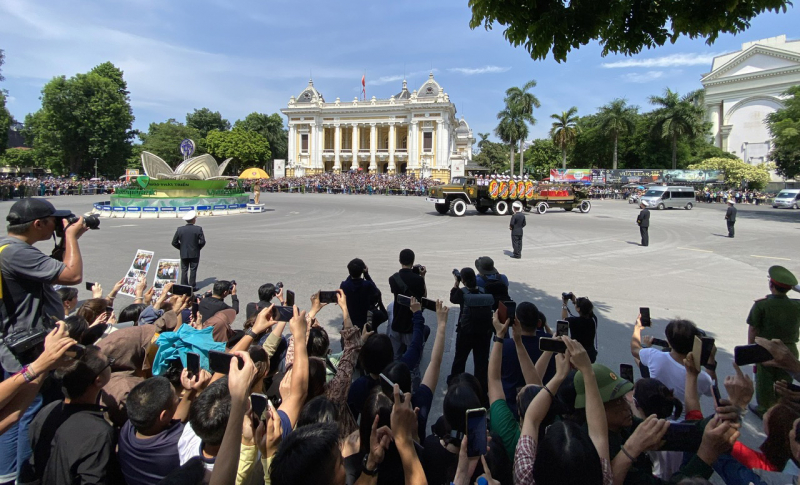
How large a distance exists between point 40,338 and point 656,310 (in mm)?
8590

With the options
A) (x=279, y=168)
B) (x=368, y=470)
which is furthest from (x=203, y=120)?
(x=368, y=470)

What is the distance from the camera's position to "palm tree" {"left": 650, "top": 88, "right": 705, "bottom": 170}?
54.0m

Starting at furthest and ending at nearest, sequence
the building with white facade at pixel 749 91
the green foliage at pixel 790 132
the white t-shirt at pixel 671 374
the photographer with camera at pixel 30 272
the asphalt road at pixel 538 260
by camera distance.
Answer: the building with white facade at pixel 749 91 → the green foliage at pixel 790 132 → the asphalt road at pixel 538 260 → the white t-shirt at pixel 671 374 → the photographer with camera at pixel 30 272

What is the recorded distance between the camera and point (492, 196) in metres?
27.8

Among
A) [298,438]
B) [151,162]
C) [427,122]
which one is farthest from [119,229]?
[427,122]

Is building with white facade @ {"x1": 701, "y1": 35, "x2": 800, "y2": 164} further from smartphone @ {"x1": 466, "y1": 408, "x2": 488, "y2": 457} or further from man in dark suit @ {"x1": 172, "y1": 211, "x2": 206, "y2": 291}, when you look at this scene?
smartphone @ {"x1": 466, "y1": 408, "x2": 488, "y2": 457}

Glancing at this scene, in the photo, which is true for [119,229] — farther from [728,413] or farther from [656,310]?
[728,413]

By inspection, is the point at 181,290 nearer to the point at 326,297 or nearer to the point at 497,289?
the point at 326,297

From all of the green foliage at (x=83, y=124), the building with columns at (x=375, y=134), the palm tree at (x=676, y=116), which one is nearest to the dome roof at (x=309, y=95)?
the building with columns at (x=375, y=134)

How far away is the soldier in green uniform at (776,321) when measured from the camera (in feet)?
13.9

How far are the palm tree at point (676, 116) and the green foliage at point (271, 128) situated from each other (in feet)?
202

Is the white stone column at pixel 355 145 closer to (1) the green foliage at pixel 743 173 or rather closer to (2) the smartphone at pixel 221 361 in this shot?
(1) the green foliage at pixel 743 173

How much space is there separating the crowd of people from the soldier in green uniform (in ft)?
4.14

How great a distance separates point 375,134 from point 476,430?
241 feet
